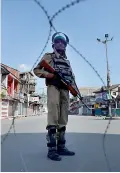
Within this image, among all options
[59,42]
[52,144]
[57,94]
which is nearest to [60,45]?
[59,42]

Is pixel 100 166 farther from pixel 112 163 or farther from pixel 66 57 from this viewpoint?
pixel 66 57

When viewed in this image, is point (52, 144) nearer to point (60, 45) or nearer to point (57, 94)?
point (57, 94)

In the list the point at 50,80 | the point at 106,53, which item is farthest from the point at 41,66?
the point at 106,53

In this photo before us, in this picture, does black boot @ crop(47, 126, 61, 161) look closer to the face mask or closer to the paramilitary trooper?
the paramilitary trooper

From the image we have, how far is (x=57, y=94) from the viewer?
2.86 metres

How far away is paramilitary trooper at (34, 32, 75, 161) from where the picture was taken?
110 inches

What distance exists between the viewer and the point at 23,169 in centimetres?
220

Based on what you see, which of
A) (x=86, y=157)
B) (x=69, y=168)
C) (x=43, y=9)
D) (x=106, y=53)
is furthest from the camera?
(x=86, y=157)

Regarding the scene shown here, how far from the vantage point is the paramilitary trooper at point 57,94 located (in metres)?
2.80

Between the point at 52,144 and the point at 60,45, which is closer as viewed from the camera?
the point at 52,144

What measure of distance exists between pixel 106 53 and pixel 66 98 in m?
0.74

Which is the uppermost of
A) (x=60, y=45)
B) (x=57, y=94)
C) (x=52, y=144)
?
(x=60, y=45)

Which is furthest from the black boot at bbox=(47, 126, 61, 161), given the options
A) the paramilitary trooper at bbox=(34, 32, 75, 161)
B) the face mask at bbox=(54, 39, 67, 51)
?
the face mask at bbox=(54, 39, 67, 51)

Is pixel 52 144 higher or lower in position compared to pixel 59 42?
lower
